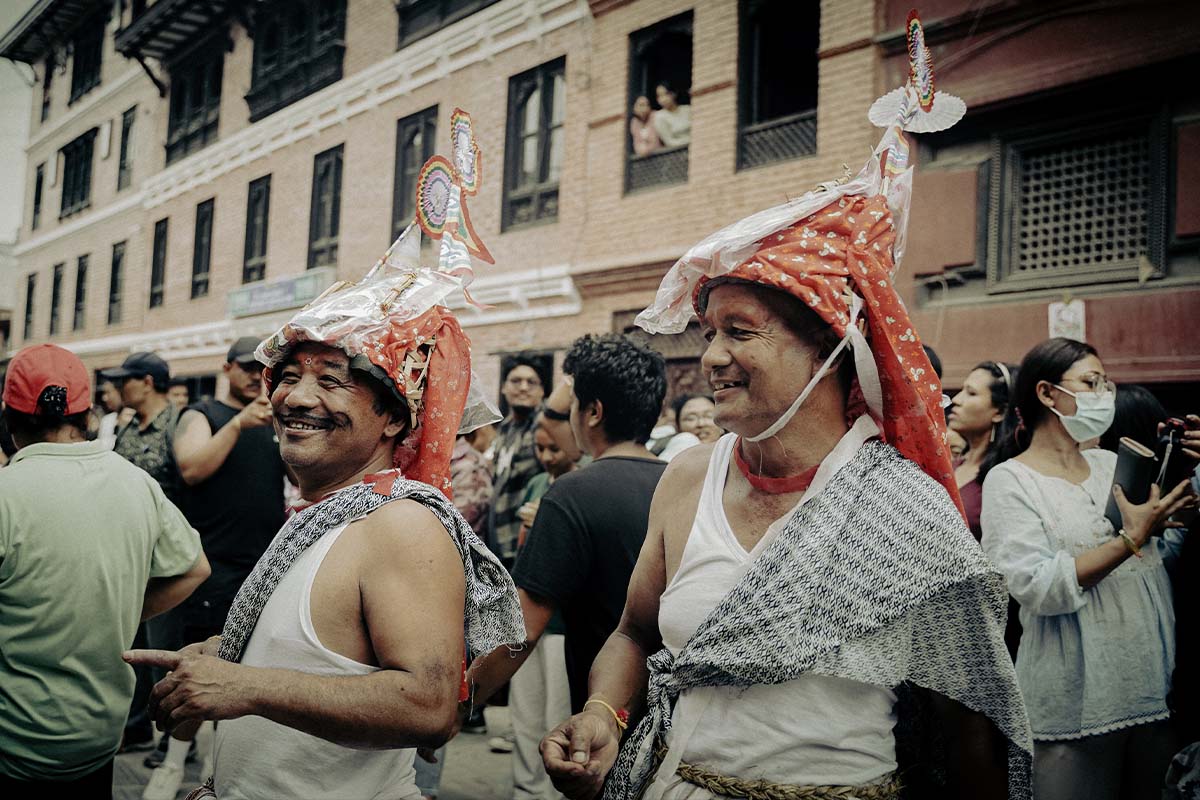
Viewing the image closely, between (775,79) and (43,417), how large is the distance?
7.16 m

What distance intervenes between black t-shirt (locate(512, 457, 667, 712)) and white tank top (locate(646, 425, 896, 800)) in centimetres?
117

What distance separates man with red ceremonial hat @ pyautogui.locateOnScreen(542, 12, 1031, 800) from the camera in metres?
1.71

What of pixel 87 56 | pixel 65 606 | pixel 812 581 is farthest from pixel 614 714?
pixel 87 56

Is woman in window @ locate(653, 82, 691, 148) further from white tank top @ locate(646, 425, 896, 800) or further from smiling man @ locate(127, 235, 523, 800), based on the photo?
white tank top @ locate(646, 425, 896, 800)

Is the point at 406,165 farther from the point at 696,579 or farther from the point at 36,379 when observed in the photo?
the point at 696,579

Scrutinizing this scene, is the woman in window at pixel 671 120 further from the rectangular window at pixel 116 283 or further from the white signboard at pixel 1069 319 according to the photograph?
the rectangular window at pixel 116 283

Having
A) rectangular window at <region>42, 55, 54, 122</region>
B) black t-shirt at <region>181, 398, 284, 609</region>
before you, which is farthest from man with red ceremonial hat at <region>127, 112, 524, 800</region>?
rectangular window at <region>42, 55, 54, 122</region>

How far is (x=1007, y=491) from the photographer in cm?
307

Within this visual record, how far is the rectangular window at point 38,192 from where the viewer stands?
21.9m

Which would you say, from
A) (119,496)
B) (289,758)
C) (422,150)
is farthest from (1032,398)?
(422,150)

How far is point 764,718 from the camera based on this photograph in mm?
1753

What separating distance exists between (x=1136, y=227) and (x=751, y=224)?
4.84 meters

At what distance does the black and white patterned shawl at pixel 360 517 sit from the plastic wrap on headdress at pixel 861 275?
2.65ft

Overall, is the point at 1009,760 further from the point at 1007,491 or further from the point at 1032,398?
the point at 1032,398
